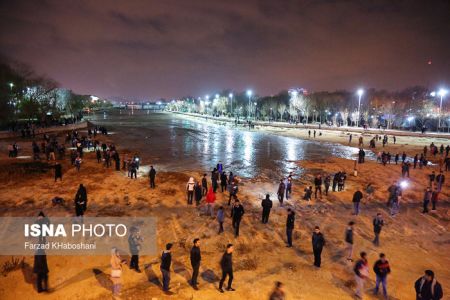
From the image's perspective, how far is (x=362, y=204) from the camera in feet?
56.0

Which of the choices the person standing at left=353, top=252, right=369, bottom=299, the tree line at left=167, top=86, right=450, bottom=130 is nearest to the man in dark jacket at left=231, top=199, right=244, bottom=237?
the person standing at left=353, top=252, right=369, bottom=299

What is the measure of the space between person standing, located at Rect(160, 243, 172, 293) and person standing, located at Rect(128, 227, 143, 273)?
45.2 inches

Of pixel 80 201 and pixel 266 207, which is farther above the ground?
pixel 80 201

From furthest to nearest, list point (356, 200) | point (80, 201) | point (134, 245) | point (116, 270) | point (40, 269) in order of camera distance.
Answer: point (356, 200), point (80, 201), point (134, 245), point (40, 269), point (116, 270)

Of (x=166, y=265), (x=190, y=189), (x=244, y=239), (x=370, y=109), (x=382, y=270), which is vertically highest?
(x=370, y=109)

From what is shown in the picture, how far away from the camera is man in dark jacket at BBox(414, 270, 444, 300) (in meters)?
7.37

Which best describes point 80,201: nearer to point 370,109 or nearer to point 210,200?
point 210,200

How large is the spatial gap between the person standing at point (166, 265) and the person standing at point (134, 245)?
115 cm

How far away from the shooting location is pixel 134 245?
9.29 meters

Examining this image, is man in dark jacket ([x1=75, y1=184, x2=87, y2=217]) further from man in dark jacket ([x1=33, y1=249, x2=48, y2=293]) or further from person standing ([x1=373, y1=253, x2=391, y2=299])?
person standing ([x1=373, y1=253, x2=391, y2=299])

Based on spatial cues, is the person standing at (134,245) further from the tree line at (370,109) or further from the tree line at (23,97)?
the tree line at (370,109)

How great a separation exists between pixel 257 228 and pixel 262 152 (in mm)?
22691

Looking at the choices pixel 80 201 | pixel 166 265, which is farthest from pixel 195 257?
pixel 80 201

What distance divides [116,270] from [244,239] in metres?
5.62
